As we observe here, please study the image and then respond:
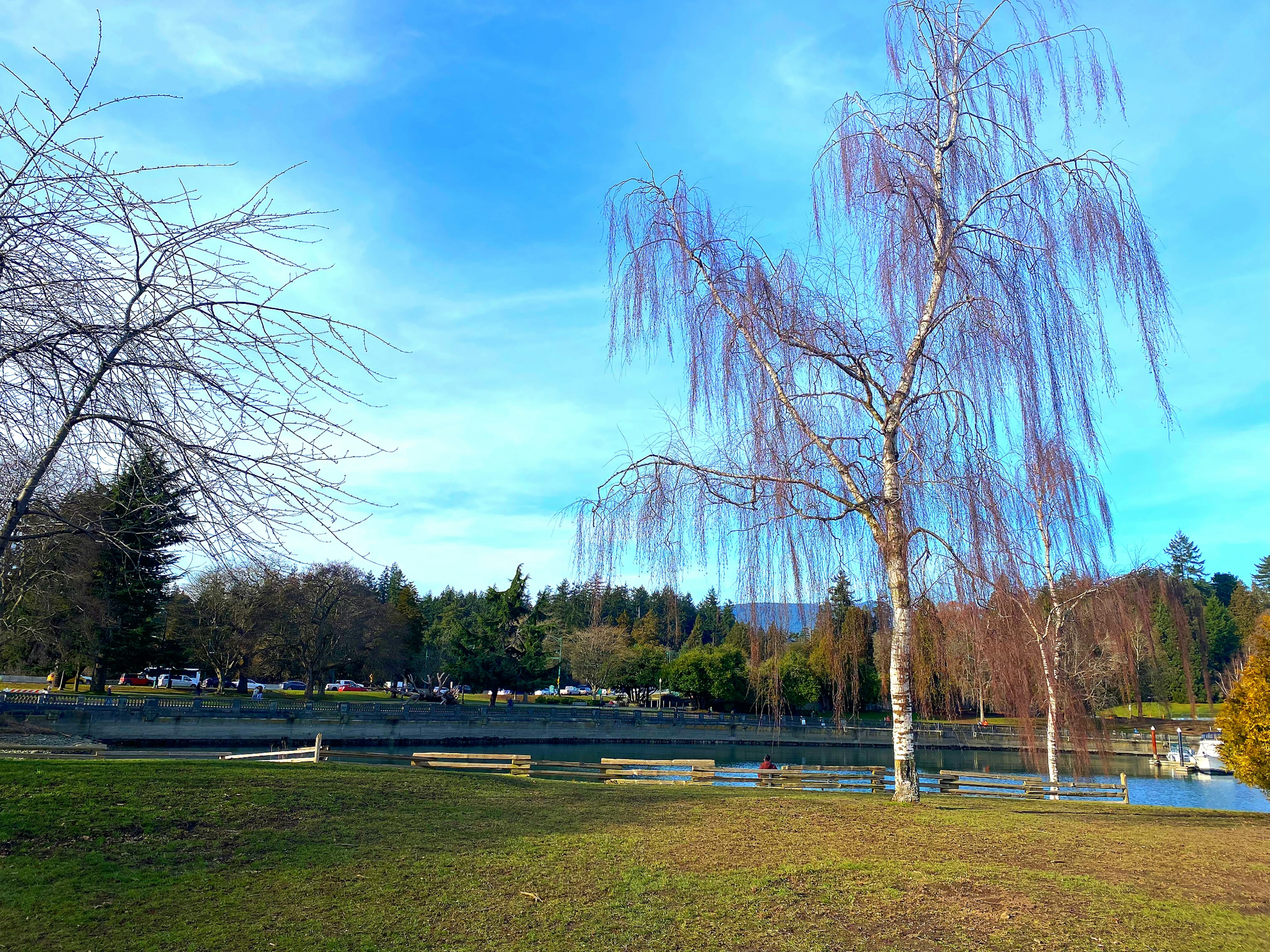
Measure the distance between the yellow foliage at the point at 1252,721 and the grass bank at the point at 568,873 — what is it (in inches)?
236

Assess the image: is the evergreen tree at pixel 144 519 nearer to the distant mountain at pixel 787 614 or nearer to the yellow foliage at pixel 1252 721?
the distant mountain at pixel 787 614

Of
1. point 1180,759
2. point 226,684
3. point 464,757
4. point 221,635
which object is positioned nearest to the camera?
point 464,757

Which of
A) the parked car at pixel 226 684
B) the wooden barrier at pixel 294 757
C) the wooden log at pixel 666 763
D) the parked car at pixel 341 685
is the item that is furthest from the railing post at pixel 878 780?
the parked car at pixel 341 685

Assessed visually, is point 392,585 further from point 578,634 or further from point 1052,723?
point 1052,723

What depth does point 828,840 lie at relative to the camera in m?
10.3

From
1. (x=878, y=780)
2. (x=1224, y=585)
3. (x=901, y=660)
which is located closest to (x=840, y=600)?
(x=901, y=660)

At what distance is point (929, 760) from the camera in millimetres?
54562

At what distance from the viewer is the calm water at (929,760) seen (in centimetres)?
3462

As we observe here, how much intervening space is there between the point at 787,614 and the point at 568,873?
17.1 ft

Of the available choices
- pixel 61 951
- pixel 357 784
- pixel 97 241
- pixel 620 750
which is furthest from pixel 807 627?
pixel 620 750

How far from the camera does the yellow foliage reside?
705 inches

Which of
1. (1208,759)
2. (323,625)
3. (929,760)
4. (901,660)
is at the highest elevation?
(323,625)

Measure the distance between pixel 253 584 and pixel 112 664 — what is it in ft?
164

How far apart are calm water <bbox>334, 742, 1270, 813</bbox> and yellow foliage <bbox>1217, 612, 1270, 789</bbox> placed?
13210 mm
